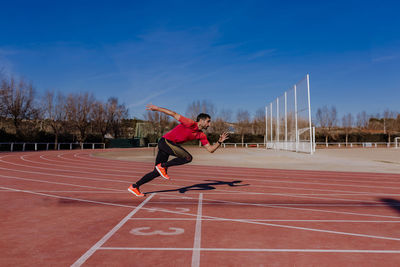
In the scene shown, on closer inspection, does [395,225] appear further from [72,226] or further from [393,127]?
[393,127]

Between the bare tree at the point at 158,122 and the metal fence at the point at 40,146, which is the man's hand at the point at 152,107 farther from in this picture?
the bare tree at the point at 158,122

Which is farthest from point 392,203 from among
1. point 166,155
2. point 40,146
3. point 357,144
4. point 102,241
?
point 357,144

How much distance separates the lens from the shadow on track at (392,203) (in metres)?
5.62

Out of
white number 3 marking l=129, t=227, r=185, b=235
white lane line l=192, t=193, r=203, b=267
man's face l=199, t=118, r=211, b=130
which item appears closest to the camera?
white lane line l=192, t=193, r=203, b=267

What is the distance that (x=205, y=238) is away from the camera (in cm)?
373

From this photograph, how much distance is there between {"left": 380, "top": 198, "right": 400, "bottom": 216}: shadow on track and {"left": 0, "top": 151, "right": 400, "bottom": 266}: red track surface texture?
0.06 feet

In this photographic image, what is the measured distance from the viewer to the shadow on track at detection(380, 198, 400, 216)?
562 centimetres

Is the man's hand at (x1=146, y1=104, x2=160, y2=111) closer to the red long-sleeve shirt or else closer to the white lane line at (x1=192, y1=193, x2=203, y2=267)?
the red long-sleeve shirt

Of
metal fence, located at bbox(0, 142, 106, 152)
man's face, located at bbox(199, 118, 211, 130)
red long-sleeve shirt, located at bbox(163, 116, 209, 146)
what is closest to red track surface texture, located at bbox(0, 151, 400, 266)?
red long-sleeve shirt, located at bbox(163, 116, 209, 146)

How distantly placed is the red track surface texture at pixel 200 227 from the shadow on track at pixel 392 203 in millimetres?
18

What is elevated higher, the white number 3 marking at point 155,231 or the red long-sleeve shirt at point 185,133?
the red long-sleeve shirt at point 185,133

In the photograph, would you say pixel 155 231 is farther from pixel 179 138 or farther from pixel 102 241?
pixel 179 138

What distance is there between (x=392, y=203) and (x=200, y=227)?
412cm

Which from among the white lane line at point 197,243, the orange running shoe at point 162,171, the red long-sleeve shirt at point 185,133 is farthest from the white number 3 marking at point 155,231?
the red long-sleeve shirt at point 185,133
